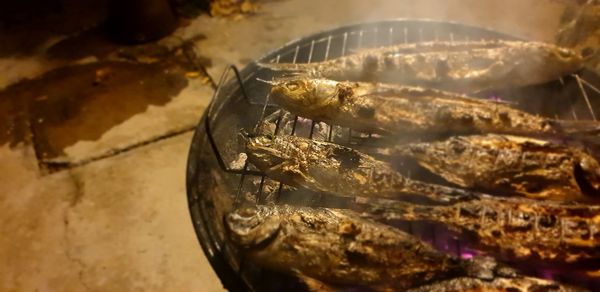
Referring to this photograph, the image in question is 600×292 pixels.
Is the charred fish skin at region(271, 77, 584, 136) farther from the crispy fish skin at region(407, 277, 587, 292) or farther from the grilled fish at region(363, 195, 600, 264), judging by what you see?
the crispy fish skin at region(407, 277, 587, 292)

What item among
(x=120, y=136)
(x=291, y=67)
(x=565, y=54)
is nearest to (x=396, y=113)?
(x=291, y=67)

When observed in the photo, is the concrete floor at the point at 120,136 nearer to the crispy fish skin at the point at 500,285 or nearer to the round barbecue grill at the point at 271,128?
the round barbecue grill at the point at 271,128

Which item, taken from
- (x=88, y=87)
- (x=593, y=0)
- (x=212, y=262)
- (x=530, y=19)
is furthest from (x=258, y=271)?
(x=530, y=19)

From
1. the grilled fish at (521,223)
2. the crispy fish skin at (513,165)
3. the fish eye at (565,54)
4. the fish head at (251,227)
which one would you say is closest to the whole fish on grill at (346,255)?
the fish head at (251,227)

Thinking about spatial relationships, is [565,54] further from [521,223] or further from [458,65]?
[521,223]

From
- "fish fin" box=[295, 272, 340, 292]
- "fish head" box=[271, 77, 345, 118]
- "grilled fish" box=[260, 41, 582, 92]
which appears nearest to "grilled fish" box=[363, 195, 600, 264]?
"fish fin" box=[295, 272, 340, 292]
